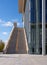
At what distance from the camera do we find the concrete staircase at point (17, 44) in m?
29.9

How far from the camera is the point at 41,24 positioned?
2772 centimetres

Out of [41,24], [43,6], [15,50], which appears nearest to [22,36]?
[15,50]

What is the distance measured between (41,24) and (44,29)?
7.53ft

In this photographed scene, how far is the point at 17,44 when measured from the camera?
32.2m

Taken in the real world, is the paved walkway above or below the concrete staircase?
above

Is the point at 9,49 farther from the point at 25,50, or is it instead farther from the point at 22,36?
the point at 22,36

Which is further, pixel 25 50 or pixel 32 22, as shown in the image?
pixel 25 50

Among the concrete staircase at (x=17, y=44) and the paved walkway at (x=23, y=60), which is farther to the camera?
the concrete staircase at (x=17, y=44)

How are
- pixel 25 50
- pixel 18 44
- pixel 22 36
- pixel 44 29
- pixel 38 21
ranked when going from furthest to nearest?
1. pixel 22 36
2. pixel 18 44
3. pixel 25 50
4. pixel 38 21
5. pixel 44 29

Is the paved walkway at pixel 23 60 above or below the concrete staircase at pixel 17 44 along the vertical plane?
above

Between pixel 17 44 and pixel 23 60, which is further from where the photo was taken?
pixel 17 44

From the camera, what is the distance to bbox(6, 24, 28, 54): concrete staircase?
29.9 m

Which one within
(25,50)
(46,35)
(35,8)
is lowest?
(25,50)

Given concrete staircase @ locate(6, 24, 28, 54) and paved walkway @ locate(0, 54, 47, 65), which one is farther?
concrete staircase @ locate(6, 24, 28, 54)
